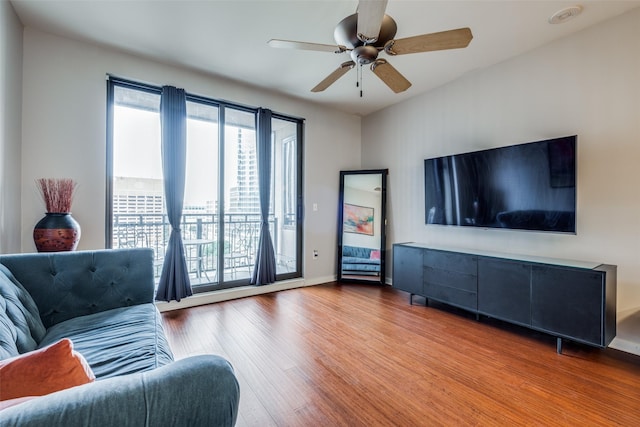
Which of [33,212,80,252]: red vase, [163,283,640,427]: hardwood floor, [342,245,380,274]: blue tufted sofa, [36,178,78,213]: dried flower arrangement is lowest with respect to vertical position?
[163,283,640,427]: hardwood floor

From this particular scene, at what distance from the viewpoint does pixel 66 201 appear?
8.21ft

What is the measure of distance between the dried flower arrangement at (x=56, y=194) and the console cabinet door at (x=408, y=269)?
3505mm

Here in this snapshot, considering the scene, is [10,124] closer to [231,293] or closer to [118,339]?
[118,339]

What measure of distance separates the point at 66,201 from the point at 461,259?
385 centimetres

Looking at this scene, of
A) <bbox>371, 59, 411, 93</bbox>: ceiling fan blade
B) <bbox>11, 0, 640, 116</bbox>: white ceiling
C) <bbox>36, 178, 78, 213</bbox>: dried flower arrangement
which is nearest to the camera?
<bbox>371, 59, 411, 93</bbox>: ceiling fan blade

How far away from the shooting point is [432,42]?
5.93 ft

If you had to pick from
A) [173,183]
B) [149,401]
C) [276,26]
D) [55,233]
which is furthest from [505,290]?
[55,233]

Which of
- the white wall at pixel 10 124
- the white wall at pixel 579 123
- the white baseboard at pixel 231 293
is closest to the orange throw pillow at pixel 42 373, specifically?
the white wall at pixel 10 124

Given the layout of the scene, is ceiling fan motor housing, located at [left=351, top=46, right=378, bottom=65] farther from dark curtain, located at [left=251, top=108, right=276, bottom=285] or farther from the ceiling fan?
dark curtain, located at [left=251, top=108, right=276, bottom=285]

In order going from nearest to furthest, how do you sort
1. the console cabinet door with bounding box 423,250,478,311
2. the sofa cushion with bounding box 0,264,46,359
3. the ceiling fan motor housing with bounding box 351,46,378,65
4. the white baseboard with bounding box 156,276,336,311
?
the sofa cushion with bounding box 0,264,46,359 < the ceiling fan motor housing with bounding box 351,46,378,65 < the console cabinet door with bounding box 423,250,478,311 < the white baseboard with bounding box 156,276,336,311

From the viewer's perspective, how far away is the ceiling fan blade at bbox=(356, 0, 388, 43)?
1448 mm

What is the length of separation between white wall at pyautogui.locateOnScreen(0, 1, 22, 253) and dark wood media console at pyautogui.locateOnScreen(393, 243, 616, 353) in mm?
3871

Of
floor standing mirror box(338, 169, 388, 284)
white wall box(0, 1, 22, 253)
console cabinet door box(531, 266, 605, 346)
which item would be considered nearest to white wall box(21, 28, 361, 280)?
white wall box(0, 1, 22, 253)

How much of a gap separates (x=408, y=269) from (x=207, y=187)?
9.11ft
